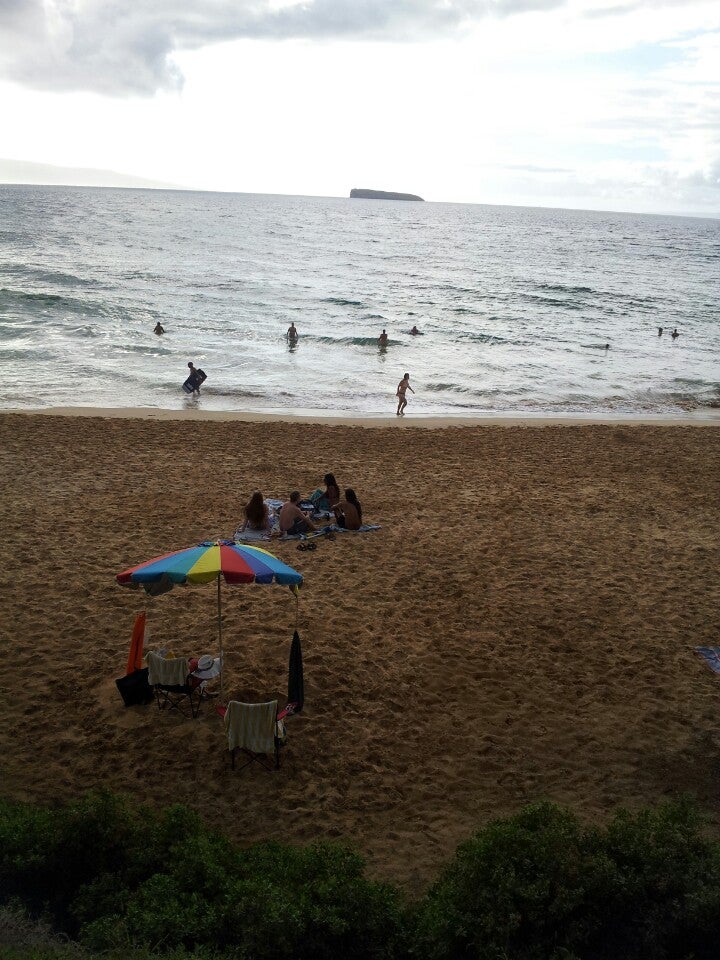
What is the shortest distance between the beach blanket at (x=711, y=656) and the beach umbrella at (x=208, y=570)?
4.55 metres

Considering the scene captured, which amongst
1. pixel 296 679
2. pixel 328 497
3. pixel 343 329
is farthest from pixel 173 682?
pixel 343 329

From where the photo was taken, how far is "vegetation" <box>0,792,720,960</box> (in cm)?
454

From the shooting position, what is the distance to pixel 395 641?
8617 millimetres

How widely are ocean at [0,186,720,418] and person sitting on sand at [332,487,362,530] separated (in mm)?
9950

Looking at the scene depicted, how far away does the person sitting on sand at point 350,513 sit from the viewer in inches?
452

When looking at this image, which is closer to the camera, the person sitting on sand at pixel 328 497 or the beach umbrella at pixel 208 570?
the beach umbrella at pixel 208 570

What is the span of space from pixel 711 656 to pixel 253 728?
5.01 m

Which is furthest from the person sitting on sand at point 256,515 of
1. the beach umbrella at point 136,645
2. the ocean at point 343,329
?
the ocean at point 343,329

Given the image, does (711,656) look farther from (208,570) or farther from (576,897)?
(208,570)

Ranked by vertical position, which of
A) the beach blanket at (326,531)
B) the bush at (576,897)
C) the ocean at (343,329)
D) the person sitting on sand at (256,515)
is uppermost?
the bush at (576,897)

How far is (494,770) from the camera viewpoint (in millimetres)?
6691

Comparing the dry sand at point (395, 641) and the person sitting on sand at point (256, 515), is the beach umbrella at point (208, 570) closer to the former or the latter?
the dry sand at point (395, 641)

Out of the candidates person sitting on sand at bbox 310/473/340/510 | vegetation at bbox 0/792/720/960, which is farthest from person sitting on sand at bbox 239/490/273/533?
vegetation at bbox 0/792/720/960

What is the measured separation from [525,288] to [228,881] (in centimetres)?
5642
